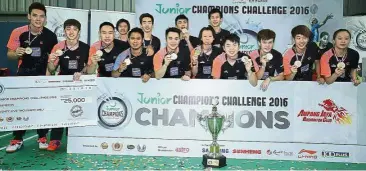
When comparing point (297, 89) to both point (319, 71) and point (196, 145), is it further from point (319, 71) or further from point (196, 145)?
point (196, 145)

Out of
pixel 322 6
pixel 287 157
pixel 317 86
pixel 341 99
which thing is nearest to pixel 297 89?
pixel 317 86

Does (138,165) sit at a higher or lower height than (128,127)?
lower

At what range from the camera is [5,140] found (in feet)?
20.9

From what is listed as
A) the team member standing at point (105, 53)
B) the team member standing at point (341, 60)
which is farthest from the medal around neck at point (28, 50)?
the team member standing at point (341, 60)

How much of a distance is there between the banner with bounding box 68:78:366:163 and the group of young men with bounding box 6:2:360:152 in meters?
0.27

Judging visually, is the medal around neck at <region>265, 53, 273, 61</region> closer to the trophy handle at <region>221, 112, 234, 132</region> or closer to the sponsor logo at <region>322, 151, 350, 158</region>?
the trophy handle at <region>221, 112, 234, 132</region>

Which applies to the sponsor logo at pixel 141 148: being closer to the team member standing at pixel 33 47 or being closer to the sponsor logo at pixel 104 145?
the sponsor logo at pixel 104 145

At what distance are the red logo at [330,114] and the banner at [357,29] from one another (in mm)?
5376

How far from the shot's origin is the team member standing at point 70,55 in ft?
17.5

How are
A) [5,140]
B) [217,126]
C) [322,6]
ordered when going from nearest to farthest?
1. [217,126]
2. [5,140]
3. [322,6]

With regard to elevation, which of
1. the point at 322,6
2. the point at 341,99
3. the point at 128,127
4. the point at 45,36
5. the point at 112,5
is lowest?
the point at 128,127

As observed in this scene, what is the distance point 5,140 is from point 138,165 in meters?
2.99

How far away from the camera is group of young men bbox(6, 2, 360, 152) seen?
17.1 ft

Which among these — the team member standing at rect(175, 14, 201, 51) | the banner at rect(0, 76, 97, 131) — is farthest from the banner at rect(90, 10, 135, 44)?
the banner at rect(0, 76, 97, 131)
